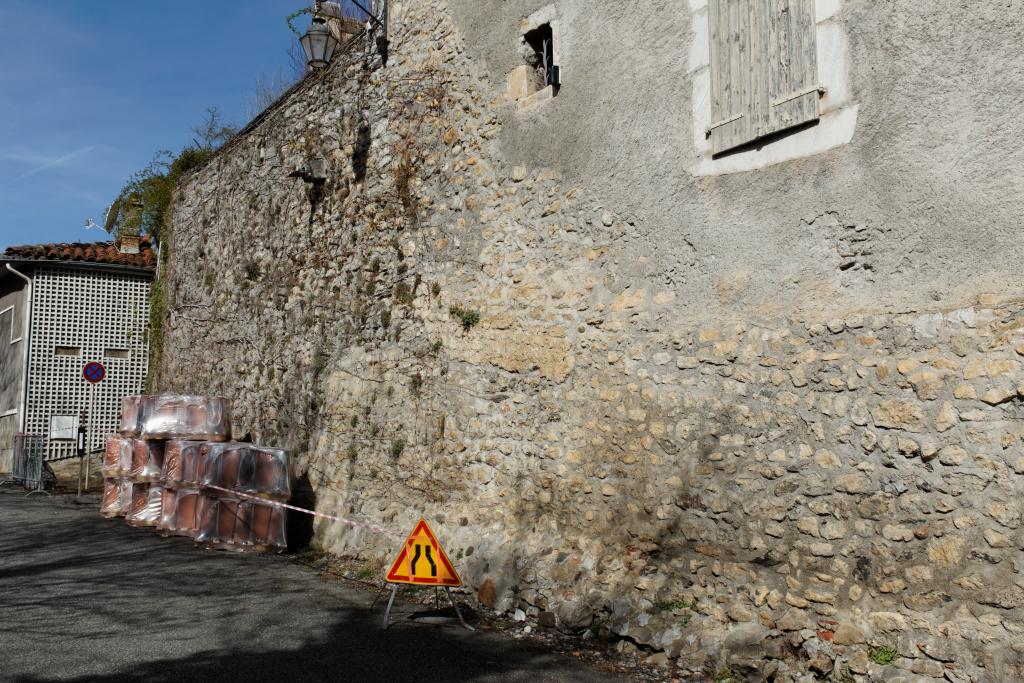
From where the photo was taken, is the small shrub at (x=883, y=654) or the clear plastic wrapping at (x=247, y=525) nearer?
the small shrub at (x=883, y=654)

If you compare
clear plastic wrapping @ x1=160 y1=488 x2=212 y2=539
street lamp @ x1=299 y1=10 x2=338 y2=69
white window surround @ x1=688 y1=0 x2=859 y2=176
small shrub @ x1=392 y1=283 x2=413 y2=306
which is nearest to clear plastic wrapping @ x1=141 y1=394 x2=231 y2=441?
clear plastic wrapping @ x1=160 y1=488 x2=212 y2=539

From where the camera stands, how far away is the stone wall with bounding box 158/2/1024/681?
15.0 ft

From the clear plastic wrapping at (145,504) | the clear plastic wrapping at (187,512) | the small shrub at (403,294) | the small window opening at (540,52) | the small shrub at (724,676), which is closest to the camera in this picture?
the small shrub at (724,676)

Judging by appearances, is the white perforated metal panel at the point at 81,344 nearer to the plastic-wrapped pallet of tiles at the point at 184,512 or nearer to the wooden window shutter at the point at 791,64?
the plastic-wrapped pallet of tiles at the point at 184,512

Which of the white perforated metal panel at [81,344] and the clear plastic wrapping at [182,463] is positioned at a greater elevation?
the white perforated metal panel at [81,344]

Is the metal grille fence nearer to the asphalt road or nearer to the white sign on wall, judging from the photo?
the white sign on wall

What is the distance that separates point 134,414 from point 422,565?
6.78 metres

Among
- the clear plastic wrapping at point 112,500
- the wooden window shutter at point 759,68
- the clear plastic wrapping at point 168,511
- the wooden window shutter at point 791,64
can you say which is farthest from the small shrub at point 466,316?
the clear plastic wrapping at point 112,500

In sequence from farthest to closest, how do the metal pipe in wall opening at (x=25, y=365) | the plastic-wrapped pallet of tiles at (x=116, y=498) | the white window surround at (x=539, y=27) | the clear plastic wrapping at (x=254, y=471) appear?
the metal pipe in wall opening at (x=25, y=365), the plastic-wrapped pallet of tiles at (x=116, y=498), the clear plastic wrapping at (x=254, y=471), the white window surround at (x=539, y=27)

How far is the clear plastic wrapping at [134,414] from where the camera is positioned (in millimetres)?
11461

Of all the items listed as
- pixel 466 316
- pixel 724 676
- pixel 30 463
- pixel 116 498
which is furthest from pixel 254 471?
pixel 30 463

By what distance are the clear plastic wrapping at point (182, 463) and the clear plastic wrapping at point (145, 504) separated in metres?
0.54

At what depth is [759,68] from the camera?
18.4 feet

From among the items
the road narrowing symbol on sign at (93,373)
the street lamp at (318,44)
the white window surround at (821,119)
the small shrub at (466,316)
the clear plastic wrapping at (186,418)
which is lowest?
the clear plastic wrapping at (186,418)
